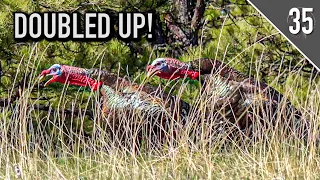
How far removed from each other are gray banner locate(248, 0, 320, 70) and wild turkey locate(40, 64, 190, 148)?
74 centimetres

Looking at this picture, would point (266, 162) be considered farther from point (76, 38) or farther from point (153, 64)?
point (76, 38)

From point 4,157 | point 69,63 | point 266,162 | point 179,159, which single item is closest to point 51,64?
point 69,63

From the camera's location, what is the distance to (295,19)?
15.5ft

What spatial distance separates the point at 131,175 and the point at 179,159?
0.90 ft

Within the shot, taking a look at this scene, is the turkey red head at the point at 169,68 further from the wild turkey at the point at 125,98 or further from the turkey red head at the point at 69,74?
the turkey red head at the point at 69,74

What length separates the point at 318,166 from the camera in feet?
12.3

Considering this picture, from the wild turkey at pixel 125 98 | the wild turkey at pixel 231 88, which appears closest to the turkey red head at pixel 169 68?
the wild turkey at pixel 231 88

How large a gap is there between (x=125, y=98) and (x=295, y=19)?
1.12 meters

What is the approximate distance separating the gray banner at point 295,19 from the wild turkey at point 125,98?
2.43ft

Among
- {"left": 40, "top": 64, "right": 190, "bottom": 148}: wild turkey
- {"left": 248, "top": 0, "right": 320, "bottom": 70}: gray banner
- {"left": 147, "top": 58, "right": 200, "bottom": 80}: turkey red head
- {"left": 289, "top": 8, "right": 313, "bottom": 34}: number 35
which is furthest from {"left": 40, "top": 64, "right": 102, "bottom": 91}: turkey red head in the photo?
{"left": 289, "top": 8, "right": 313, "bottom": 34}: number 35

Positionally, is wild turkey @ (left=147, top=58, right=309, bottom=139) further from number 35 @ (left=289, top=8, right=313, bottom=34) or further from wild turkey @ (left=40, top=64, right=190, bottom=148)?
number 35 @ (left=289, top=8, right=313, bottom=34)

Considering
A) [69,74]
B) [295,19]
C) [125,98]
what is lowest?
[125,98]

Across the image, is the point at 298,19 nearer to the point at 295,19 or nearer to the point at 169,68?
the point at 295,19

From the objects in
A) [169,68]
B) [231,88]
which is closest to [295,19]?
[231,88]
